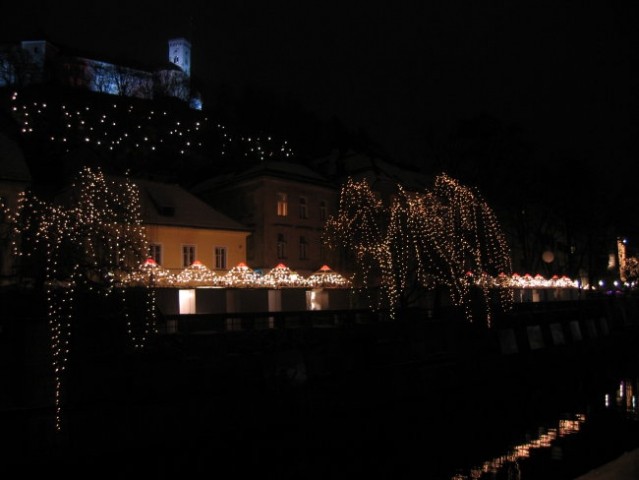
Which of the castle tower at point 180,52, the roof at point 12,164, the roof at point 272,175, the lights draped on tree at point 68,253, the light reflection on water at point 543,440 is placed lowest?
the light reflection on water at point 543,440

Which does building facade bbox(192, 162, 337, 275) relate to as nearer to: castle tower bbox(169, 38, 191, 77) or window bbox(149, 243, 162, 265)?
window bbox(149, 243, 162, 265)

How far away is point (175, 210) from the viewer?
125ft

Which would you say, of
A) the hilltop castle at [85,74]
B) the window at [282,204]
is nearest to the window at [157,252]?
the window at [282,204]

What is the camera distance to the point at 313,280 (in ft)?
125

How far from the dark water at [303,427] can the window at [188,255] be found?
638 inches

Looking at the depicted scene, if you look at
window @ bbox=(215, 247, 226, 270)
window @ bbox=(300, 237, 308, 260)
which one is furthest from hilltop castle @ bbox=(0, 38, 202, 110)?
window @ bbox=(215, 247, 226, 270)

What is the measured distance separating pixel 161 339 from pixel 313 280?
19.4m

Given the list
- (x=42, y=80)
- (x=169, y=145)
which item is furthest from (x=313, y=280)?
(x=42, y=80)

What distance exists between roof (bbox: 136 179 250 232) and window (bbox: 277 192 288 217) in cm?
359

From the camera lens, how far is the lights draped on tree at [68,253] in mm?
16828

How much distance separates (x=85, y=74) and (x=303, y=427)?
259ft

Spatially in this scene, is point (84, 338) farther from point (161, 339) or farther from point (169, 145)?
point (169, 145)

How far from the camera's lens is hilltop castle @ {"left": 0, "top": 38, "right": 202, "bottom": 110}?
64.6m

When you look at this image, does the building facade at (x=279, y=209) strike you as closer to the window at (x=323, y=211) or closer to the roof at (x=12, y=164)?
the window at (x=323, y=211)
